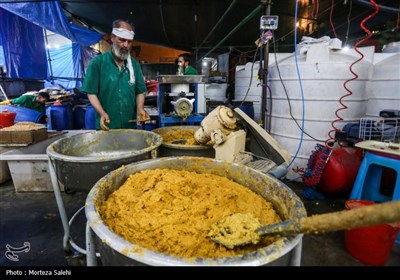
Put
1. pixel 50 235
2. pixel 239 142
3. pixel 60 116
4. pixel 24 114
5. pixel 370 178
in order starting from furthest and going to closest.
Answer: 1. pixel 60 116
2. pixel 24 114
3. pixel 370 178
4. pixel 50 235
5. pixel 239 142

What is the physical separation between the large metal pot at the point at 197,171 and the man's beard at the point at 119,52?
149cm

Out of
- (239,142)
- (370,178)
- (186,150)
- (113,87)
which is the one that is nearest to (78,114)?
(113,87)

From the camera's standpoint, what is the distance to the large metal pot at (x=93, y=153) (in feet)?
3.95

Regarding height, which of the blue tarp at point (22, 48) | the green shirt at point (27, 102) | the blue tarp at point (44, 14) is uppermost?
the blue tarp at point (44, 14)

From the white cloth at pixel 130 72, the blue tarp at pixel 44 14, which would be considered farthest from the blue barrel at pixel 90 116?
the white cloth at pixel 130 72

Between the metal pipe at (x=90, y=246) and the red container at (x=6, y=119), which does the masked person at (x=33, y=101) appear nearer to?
the red container at (x=6, y=119)

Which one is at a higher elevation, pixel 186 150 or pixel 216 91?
pixel 216 91

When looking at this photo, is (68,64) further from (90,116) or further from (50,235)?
(50,235)

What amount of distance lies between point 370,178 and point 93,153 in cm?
288

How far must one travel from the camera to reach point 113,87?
93.1 inches

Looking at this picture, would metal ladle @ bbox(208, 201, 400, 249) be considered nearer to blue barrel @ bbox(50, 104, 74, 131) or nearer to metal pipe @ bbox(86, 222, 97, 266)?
metal pipe @ bbox(86, 222, 97, 266)

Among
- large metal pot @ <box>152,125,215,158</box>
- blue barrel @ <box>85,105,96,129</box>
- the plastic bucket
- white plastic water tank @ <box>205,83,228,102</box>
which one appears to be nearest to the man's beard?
large metal pot @ <box>152,125,215,158</box>

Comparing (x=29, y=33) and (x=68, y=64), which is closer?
(x=29, y=33)

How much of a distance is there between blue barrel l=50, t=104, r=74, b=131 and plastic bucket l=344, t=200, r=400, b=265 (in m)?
5.12
